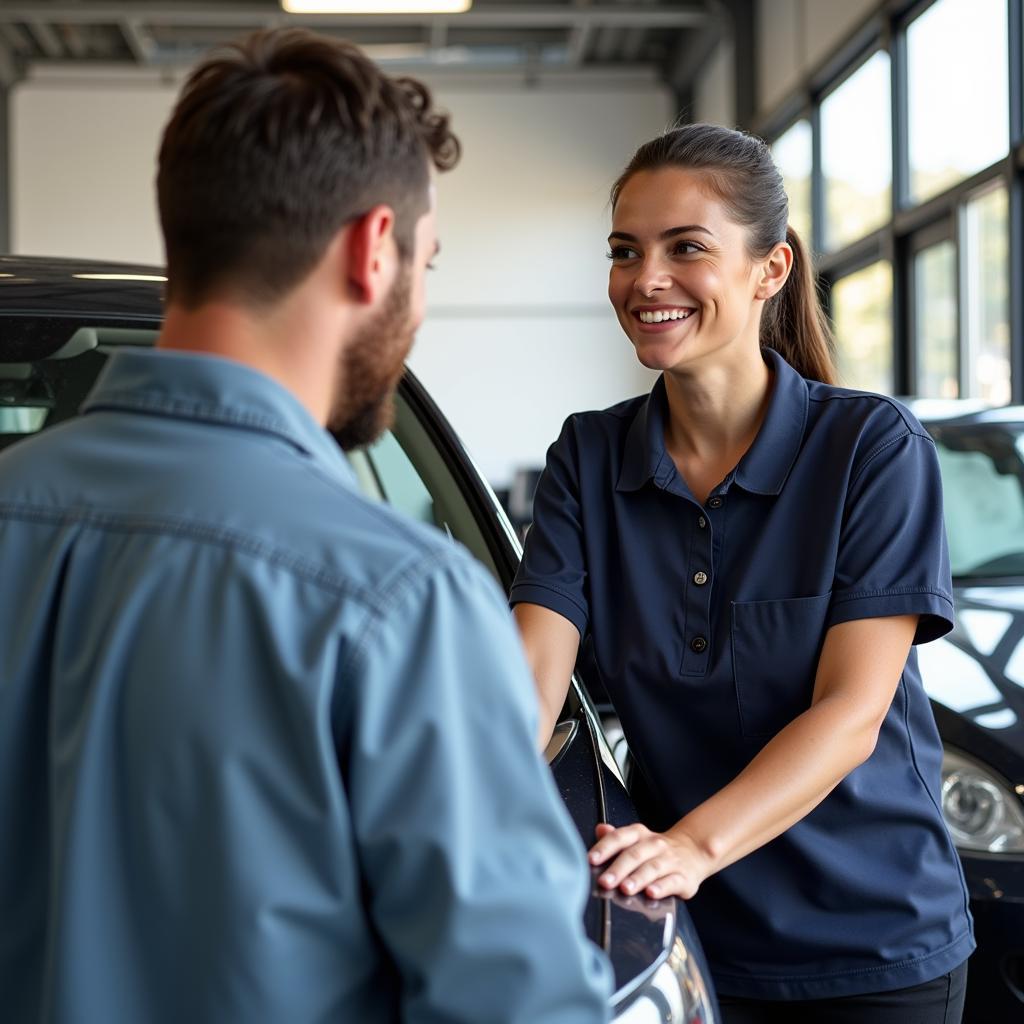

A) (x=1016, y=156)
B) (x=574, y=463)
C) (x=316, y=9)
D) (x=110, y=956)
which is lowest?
(x=110, y=956)

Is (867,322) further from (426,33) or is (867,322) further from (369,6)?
(426,33)

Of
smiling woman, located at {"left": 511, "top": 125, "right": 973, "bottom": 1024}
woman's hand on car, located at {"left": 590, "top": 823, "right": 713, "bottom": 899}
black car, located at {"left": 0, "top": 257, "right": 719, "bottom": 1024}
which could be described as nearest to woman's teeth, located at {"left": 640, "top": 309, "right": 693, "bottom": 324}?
smiling woman, located at {"left": 511, "top": 125, "right": 973, "bottom": 1024}

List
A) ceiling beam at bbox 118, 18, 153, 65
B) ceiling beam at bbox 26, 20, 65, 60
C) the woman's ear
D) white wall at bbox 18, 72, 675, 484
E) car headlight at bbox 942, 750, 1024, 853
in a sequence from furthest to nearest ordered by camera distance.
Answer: white wall at bbox 18, 72, 675, 484
ceiling beam at bbox 26, 20, 65, 60
ceiling beam at bbox 118, 18, 153, 65
car headlight at bbox 942, 750, 1024, 853
the woman's ear

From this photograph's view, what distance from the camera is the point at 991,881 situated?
2.47 metres

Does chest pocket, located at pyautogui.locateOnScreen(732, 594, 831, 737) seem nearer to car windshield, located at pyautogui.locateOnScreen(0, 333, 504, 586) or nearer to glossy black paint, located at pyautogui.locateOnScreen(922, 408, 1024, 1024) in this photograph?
car windshield, located at pyautogui.locateOnScreen(0, 333, 504, 586)

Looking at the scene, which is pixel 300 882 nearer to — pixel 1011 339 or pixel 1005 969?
pixel 1005 969

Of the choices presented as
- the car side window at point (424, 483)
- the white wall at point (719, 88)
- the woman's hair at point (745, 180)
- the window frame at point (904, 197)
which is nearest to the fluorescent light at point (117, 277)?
the car side window at point (424, 483)

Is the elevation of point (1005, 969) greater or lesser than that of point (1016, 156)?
lesser

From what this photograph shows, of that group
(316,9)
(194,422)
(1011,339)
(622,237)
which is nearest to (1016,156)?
(1011,339)

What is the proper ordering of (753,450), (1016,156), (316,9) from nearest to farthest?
(753,450)
(1016,156)
(316,9)

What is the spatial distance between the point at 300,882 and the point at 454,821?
10 cm

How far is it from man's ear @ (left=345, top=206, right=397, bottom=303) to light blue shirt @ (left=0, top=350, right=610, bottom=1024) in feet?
0.44

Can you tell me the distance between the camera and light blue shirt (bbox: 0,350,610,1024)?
77 centimetres

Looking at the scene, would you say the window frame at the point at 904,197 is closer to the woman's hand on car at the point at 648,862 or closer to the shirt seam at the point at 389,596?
the woman's hand on car at the point at 648,862
